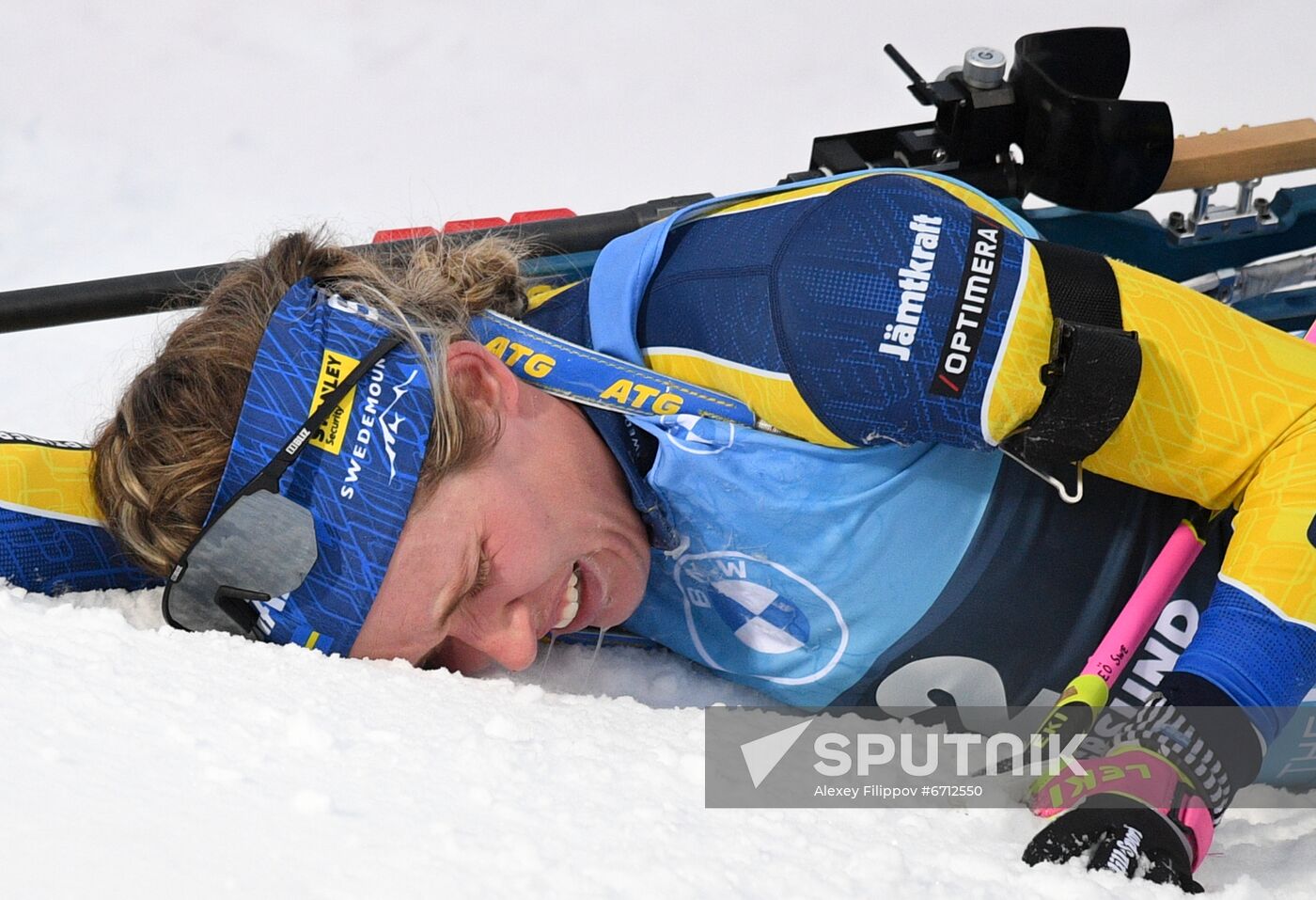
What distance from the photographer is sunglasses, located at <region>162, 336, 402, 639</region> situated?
1.07 meters

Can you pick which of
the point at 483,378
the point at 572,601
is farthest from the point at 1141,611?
the point at 483,378

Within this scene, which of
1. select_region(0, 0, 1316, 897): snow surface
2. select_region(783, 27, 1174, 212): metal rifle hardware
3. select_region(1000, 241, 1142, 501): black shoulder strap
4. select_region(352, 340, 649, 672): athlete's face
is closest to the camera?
select_region(0, 0, 1316, 897): snow surface

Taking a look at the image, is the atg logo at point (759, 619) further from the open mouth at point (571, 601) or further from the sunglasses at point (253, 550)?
the sunglasses at point (253, 550)

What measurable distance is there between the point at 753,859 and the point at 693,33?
2.01 m

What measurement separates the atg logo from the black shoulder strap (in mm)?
237

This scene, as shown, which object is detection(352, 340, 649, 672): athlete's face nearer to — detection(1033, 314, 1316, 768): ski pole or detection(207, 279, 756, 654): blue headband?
detection(207, 279, 756, 654): blue headband

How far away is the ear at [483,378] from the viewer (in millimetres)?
1127

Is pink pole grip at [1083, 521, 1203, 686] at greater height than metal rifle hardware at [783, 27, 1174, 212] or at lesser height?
lesser

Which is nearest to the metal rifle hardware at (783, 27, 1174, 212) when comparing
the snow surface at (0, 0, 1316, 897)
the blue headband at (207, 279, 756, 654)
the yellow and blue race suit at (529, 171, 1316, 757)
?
the yellow and blue race suit at (529, 171, 1316, 757)

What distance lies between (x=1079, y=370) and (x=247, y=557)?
66 cm

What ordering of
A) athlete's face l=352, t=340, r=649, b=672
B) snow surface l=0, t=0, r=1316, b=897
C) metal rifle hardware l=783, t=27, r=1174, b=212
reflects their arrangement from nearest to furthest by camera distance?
snow surface l=0, t=0, r=1316, b=897 < athlete's face l=352, t=340, r=649, b=672 < metal rifle hardware l=783, t=27, r=1174, b=212

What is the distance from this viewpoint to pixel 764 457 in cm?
112

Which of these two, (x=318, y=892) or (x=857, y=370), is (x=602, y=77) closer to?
(x=857, y=370)

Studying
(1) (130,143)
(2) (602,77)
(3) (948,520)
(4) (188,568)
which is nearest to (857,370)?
(3) (948,520)
